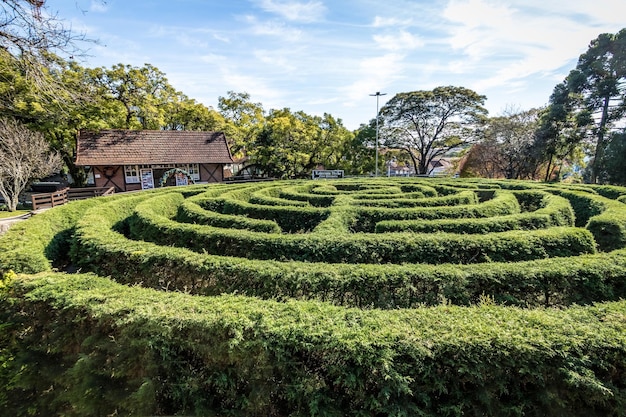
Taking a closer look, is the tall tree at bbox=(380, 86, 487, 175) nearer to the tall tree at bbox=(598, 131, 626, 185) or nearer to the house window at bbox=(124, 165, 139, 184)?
the tall tree at bbox=(598, 131, 626, 185)

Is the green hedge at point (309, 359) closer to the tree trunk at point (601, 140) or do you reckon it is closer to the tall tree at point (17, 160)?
the tall tree at point (17, 160)

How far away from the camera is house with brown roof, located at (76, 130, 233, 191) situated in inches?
968

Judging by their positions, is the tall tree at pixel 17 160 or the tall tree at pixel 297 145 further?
the tall tree at pixel 297 145

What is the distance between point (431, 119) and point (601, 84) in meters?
14.0

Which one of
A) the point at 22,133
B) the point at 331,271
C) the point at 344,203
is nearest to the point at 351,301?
the point at 331,271

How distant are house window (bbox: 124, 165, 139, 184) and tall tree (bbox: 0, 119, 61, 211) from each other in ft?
18.2

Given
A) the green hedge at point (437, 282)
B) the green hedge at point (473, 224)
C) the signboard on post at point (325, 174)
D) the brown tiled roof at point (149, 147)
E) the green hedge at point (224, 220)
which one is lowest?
the green hedge at point (437, 282)

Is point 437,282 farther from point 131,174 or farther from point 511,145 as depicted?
point 511,145

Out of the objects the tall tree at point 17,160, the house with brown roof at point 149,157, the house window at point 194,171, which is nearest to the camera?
the tall tree at point 17,160

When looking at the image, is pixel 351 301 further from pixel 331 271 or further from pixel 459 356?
pixel 459 356

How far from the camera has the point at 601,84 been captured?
23.6 metres

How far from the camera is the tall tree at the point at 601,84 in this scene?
23141 mm

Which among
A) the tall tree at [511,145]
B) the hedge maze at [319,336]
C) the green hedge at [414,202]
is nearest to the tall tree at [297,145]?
the tall tree at [511,145]

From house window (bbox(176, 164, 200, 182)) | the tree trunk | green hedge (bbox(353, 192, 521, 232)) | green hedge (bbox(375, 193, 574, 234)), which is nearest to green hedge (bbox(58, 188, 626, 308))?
green hedge (bbox(375, 193, 574, 234))
